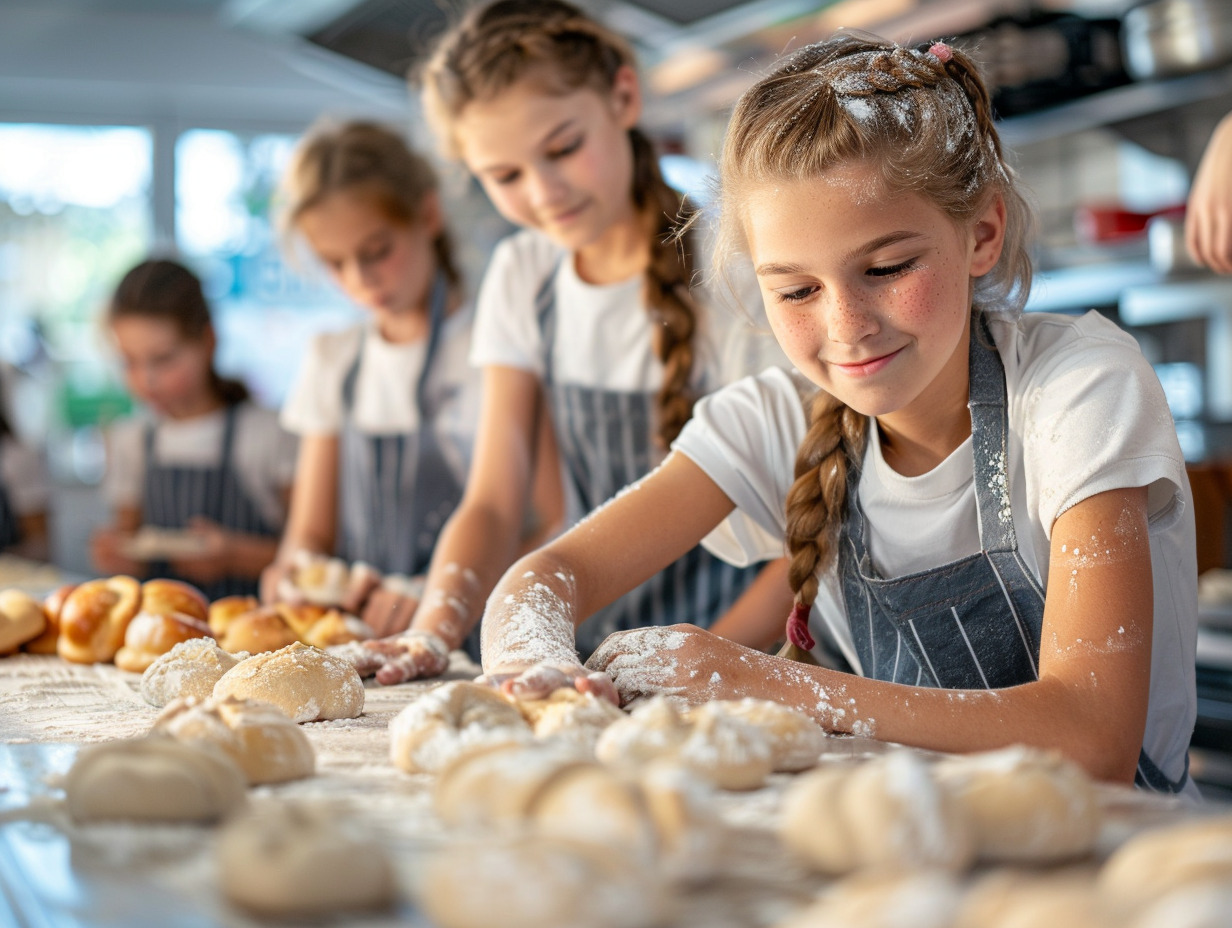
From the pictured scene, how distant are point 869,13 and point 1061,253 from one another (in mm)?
954

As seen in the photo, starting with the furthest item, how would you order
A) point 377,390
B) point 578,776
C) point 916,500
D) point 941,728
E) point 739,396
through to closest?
1. point 377,390
2. point 739,396
3. point 916,500
4. point 941,728
5. point 578,776

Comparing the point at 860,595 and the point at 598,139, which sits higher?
the point at 598,139

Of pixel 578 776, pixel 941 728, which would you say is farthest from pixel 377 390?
pixel 578 776

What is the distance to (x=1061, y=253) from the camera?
9.72ft

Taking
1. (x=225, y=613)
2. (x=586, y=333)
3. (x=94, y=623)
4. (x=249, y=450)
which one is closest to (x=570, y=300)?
(x=586, y=333)

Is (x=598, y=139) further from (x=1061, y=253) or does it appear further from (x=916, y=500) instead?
(x=1061, y=253)

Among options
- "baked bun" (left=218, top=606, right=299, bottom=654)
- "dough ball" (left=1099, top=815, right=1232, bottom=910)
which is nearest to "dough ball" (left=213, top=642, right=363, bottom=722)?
"baked bun" (left=218, top=606, right=299, bottom=654)

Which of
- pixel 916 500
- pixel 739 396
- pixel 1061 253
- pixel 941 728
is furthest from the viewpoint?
pixel 1061 253

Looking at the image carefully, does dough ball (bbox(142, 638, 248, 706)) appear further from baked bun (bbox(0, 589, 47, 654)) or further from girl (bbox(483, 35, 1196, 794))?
baked bun (bbox(0, 589, 47, 654))

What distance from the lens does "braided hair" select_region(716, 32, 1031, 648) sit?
1049 mm

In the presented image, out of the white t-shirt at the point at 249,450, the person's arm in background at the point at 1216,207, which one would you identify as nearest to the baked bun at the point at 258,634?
the person's arm in background at the point at 1216,207

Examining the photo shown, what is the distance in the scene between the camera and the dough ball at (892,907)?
1.48 ft

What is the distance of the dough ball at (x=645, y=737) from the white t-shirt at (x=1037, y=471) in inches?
17.7

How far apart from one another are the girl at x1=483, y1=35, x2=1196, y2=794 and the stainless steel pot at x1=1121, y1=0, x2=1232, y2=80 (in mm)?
1584
